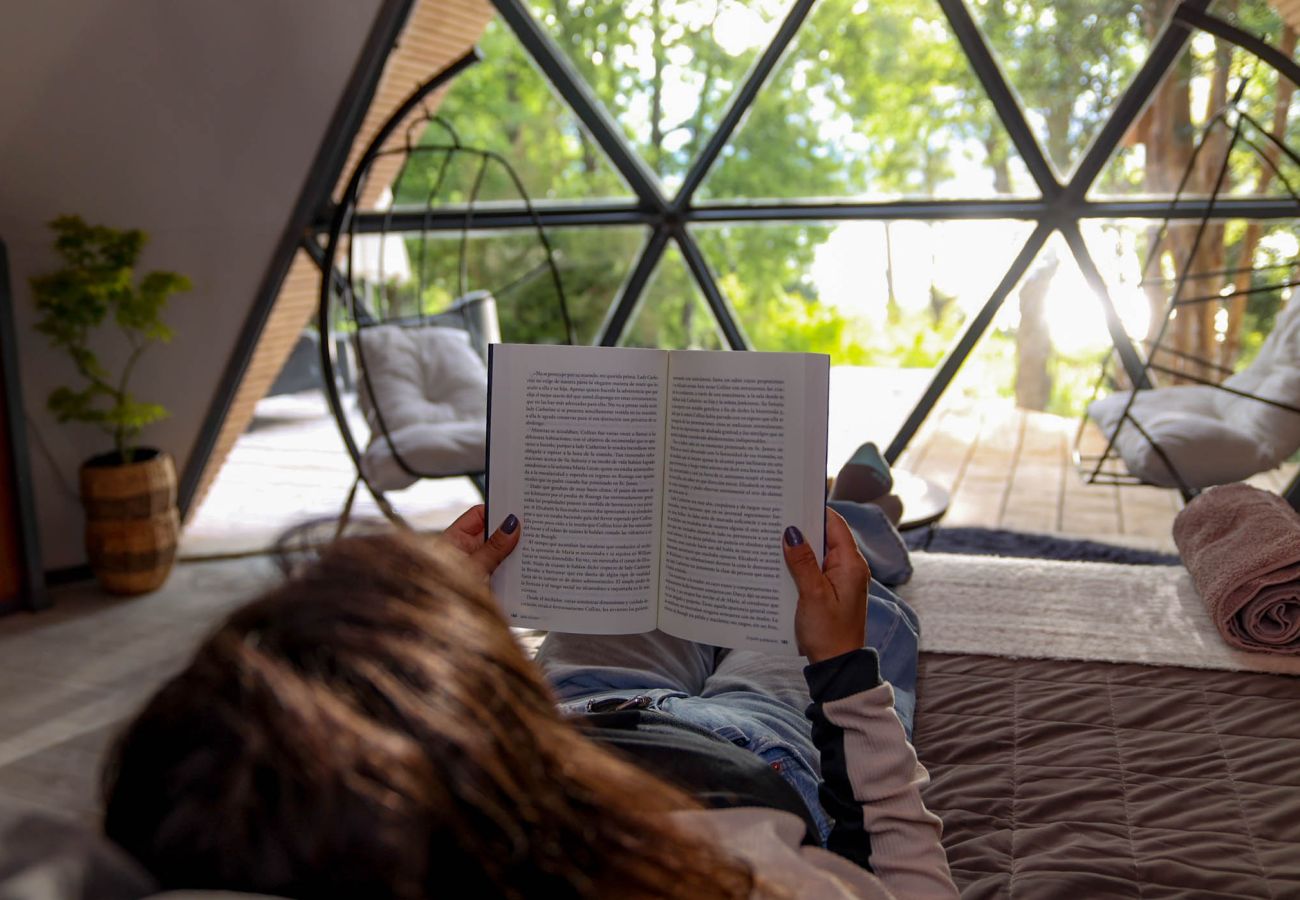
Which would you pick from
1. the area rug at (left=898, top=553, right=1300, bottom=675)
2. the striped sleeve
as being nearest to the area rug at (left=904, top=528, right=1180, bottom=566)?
the area rug at (left=898, top=553, right=1300, bottom=675)

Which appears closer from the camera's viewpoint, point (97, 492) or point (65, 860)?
point (65, 860)

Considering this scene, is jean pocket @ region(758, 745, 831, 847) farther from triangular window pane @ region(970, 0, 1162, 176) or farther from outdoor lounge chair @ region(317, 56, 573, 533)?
triangular window pane @ region(970, 0, 1162, 176)

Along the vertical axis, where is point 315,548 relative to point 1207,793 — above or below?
above

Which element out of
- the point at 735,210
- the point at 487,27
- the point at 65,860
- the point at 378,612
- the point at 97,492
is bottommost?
the point at 97,492

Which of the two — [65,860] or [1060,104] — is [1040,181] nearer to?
[1060,104]

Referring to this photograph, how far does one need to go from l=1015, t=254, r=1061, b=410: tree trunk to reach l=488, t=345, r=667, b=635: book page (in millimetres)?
2580

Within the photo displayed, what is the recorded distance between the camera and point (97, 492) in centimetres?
328

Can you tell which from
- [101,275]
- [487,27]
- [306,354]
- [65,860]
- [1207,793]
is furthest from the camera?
[306,354]

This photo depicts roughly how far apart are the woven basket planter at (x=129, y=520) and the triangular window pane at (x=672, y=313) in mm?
1600

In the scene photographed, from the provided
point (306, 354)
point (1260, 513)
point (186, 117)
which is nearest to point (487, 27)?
point (186, 117)

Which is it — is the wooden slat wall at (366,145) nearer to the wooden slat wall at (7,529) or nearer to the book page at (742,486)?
the wooden slat wall at (7,529)

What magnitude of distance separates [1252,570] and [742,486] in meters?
1.01

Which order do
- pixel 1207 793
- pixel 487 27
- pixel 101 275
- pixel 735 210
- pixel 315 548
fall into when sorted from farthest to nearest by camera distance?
pixel 487 27 < pixel 735 210 < pixel 101 275 < pixel 1207 793 < pixel 315 548

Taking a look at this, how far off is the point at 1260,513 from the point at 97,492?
3.06 metres
